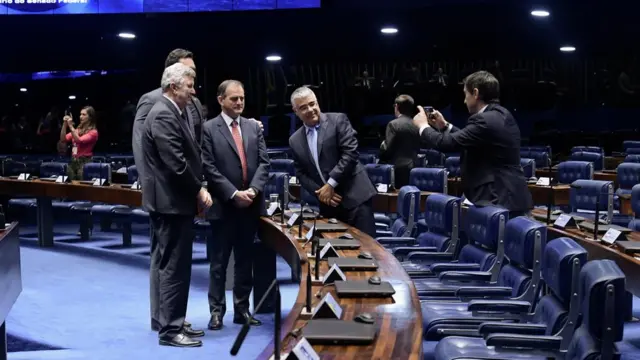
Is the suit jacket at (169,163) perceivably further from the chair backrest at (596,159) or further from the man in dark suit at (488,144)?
the chair backrest at (596,159)

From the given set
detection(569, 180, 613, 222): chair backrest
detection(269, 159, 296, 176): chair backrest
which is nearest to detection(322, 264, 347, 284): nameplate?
detection(569, 180, 613, 222): chair backrest

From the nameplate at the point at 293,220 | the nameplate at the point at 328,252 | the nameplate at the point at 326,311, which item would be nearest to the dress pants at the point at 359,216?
the nameplate at the point at 293,220

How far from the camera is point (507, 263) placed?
14.0 ft

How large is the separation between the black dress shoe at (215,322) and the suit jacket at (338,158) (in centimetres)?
93

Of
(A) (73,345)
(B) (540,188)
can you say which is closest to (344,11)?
(B) (540,188)

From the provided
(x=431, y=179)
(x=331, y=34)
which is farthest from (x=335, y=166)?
(x=331, y=34)

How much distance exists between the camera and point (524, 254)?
12.0 feet

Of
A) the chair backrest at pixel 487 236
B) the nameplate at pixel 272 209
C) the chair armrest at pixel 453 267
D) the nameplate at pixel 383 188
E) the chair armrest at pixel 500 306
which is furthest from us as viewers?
the nameplate at pixel 383 188

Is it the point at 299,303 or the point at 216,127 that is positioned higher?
the point at 216,127

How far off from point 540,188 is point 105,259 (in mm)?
3943

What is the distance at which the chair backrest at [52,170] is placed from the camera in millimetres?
9562

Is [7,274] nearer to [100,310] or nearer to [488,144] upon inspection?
[100,310]

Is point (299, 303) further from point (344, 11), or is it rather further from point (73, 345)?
point (344, 11)

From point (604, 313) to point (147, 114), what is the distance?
2994 millimetres
